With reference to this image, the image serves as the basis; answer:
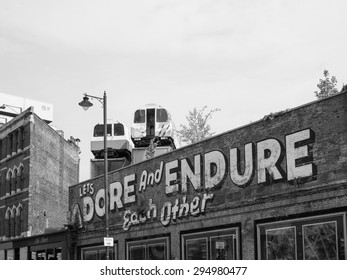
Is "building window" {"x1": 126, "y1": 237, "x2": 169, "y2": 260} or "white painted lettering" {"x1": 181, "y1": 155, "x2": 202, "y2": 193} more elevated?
"white painted lettering" {"x1": 181, "y1": 155, "x2": 202, "y2": 193}

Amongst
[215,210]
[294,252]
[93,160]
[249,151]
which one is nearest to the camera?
[294,252]

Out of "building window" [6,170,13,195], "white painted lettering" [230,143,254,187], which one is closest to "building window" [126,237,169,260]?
"white painted lettering" [230,143,254,187]

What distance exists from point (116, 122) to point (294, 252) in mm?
38026

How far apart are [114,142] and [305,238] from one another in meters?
37.0

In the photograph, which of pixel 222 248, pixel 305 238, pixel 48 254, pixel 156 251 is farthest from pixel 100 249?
pixel 305 238

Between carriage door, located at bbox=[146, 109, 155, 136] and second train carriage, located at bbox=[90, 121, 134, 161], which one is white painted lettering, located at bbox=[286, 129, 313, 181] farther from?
second train carriage, located at bbox=[90, 121, 134, 161]

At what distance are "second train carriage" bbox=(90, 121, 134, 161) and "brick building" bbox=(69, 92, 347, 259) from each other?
23732 millimetres

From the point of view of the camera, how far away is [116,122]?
5666cm

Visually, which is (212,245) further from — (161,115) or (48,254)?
(161,115)

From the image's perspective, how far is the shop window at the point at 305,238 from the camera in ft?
61.1

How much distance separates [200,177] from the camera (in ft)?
82.1

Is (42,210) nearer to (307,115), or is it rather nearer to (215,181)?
(215,181)

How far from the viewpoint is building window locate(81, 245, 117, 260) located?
30.7 metres
